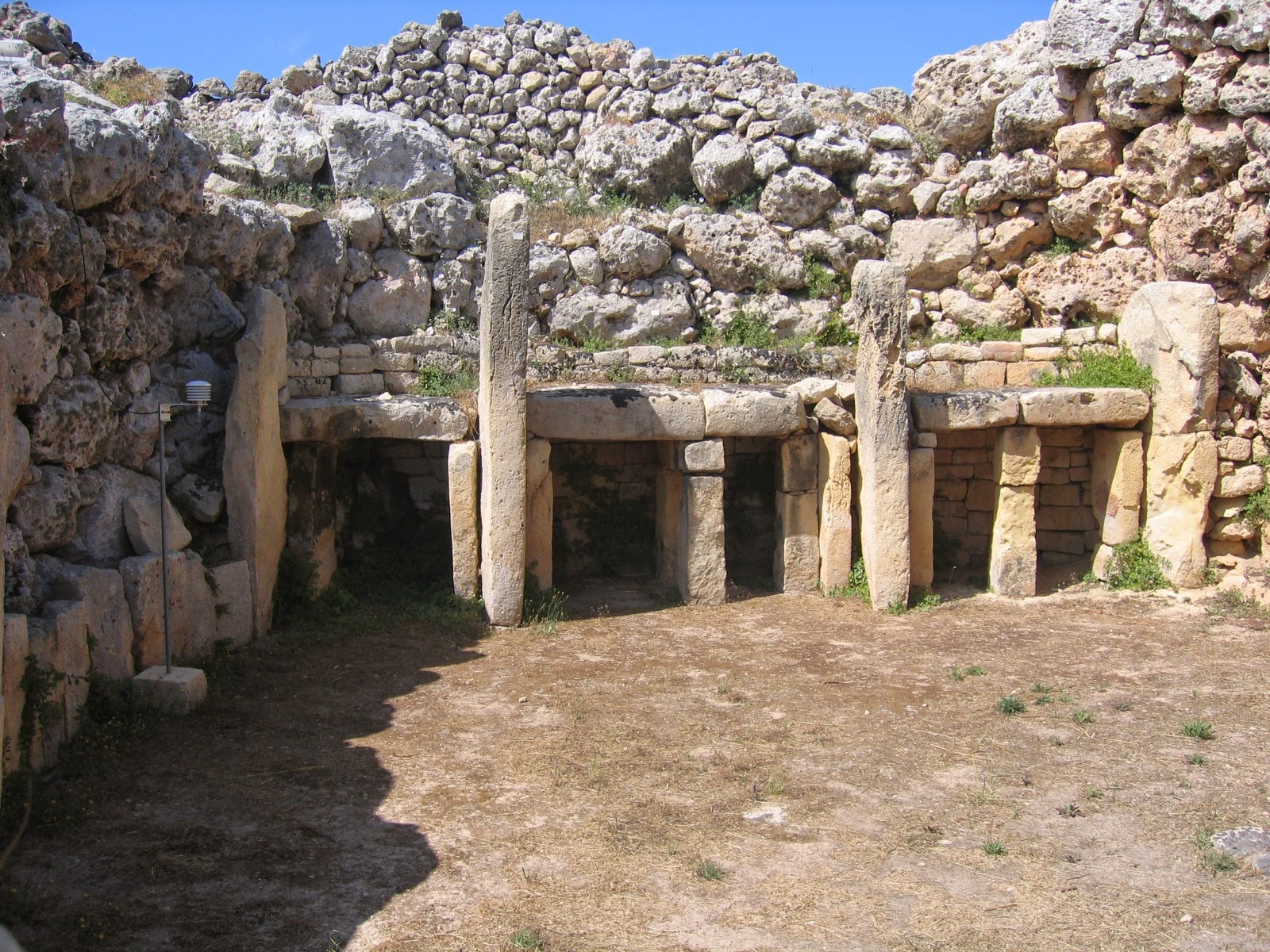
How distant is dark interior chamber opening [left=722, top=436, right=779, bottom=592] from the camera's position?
1165cm

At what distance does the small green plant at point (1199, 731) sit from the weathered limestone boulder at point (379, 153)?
30.4ft

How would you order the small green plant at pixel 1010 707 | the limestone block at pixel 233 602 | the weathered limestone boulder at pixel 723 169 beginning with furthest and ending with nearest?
the weathered limestone boulder at pixel 723 169 → the limestone block at pixel 233 602 → the small green plant at pixel 1010 707

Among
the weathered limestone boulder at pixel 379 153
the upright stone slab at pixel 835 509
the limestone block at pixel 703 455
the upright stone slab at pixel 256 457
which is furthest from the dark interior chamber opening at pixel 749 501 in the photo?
the upright stone slab at pixel 256 457

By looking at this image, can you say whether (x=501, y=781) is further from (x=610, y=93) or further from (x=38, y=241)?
(x=610, y=93)

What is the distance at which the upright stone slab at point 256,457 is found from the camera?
864 centimetres

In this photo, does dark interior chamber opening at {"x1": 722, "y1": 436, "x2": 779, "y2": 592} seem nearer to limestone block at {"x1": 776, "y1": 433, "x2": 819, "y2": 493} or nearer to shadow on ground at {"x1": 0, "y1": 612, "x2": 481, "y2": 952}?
limestone block at {"x1": 776, "y1": 433, "x2": 819, "y2": 493}

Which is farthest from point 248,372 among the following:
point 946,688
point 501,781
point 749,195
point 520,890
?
point 749,195

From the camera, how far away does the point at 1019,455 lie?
1031 cm

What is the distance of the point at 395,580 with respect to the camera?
1030cm

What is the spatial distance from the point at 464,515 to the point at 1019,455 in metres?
5.21

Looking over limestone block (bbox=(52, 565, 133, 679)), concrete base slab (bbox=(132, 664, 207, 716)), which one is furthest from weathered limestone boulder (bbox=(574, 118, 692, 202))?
concrete base slab (bbox=(132, 664, 207, 716))

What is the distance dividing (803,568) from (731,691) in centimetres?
278

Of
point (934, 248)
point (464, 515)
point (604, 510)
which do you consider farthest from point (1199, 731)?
point (934, 248)

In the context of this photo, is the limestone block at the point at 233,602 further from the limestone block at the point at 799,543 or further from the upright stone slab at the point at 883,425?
the upright stone slab at the point at 883,425
